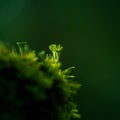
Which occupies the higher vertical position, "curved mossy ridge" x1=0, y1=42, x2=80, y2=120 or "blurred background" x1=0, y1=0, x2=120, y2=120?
"blurred background" x1=0, y1=0, x2=120, y2=120

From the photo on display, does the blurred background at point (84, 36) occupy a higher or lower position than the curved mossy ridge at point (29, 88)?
higher

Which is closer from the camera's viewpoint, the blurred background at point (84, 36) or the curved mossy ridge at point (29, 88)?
the curved mossy ridge at point (29, 88)

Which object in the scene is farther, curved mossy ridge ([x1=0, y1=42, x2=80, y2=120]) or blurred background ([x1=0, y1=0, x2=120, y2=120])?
blurred background ([x1=0, y1=0, x2=120, y2=120])

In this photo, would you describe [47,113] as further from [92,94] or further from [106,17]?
[106,17]

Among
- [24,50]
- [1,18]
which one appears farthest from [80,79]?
[24,50]
